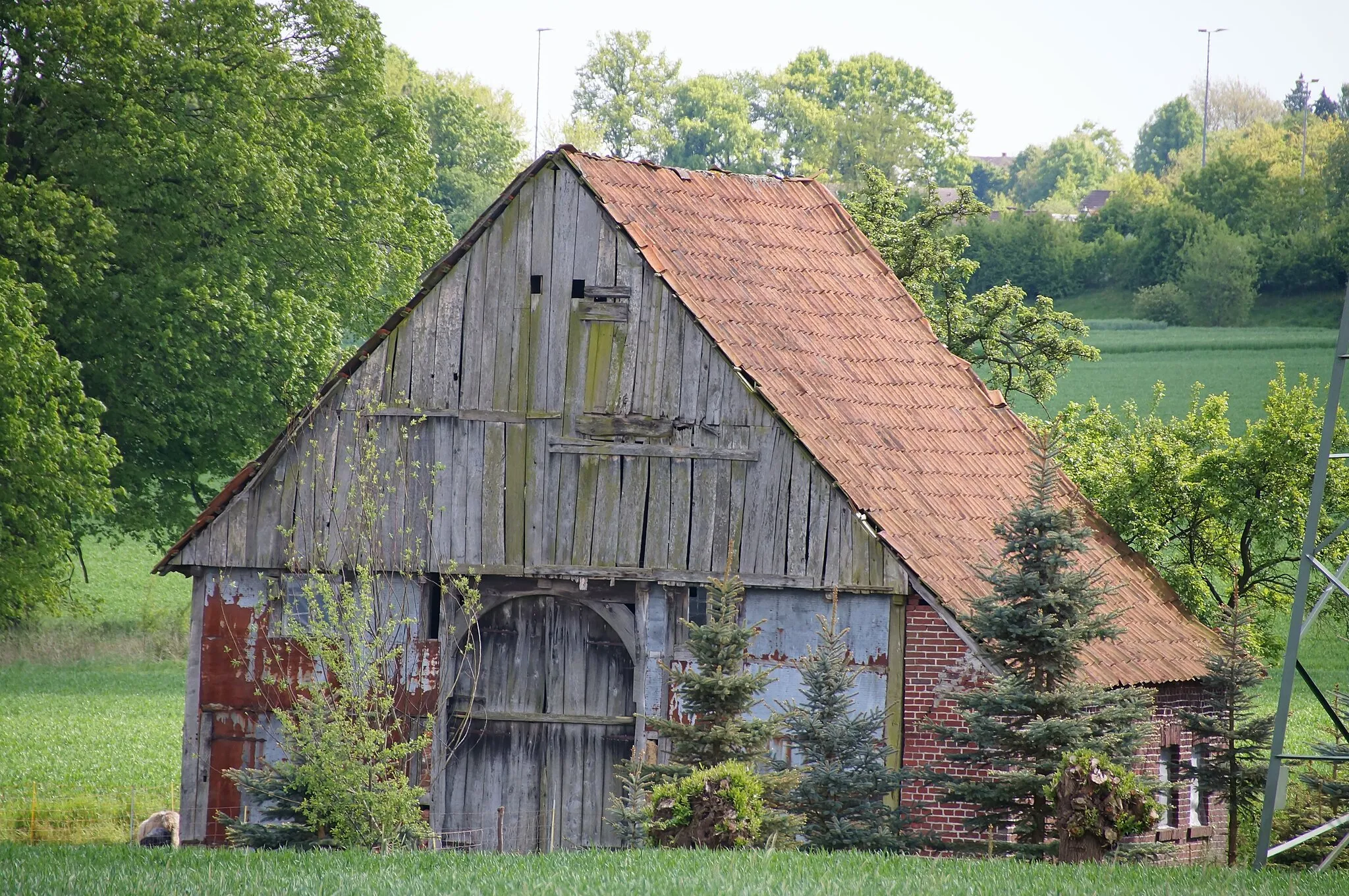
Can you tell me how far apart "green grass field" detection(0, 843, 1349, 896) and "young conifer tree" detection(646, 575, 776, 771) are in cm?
144

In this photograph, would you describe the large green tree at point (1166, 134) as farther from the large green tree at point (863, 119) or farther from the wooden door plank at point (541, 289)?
the wooden door plank at point (541, 289)

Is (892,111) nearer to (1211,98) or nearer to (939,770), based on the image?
(1211,98)

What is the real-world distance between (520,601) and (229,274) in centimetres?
1650

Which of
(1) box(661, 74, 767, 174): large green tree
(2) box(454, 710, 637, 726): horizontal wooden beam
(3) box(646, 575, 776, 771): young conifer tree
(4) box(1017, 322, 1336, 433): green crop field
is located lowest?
(2) box(454, 710, 637, 726): horizontal wooden beam

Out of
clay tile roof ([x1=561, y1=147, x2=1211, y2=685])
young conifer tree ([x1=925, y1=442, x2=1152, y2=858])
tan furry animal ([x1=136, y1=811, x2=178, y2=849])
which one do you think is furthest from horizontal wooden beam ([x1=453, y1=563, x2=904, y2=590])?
tan furry animal ([x1=136, y1=811, x2=178, y2=849])

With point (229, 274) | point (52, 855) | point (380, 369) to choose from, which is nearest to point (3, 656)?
point (229, 274)

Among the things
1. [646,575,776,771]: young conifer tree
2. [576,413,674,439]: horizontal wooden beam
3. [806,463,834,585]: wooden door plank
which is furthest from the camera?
[576,413,674,439]: horizontal wooden beam

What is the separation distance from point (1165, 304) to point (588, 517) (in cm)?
5184

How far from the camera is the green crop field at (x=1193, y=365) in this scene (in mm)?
53562

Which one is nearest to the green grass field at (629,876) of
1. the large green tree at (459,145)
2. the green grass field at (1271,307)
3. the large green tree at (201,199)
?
the large green tree at (201,199)

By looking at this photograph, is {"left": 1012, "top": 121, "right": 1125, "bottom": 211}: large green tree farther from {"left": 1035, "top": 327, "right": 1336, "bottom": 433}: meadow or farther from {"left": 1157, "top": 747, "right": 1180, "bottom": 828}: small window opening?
{"left": 1157, "top": 747, "right": 1180, "bottom": 828}: small window opening

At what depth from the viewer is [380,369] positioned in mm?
18859

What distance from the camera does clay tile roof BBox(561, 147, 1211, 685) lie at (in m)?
17.9

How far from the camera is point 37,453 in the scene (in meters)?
27.9
